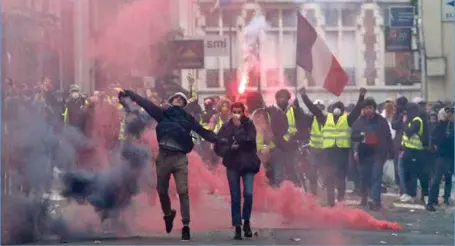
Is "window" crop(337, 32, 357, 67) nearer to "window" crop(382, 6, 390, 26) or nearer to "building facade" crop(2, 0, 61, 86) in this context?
"window" crop(382, 6, 390, 26)

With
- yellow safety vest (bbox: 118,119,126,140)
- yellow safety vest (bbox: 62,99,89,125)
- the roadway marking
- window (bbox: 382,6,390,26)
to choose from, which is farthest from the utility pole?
yellow safety vest (bbox: 62,99,89,125)

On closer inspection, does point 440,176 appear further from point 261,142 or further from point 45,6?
point 45,6

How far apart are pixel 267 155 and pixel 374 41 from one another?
3.96 metres

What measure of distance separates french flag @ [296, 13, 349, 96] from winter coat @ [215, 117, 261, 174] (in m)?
3.47

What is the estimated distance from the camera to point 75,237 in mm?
10562

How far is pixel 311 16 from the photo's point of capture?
15.2 meters

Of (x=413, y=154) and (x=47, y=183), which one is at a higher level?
(x=413, y=154)

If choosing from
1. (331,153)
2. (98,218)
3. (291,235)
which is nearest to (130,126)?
(98,218)

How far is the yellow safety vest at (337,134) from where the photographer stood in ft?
47.1

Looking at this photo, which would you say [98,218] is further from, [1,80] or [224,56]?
[224,56]

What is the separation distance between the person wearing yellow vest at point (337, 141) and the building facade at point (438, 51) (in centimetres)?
675

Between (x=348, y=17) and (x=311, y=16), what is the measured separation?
1.94 ft

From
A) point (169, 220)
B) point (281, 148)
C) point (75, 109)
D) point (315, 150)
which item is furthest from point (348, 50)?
point (169, 220)

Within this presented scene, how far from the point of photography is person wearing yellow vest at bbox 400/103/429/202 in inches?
582
